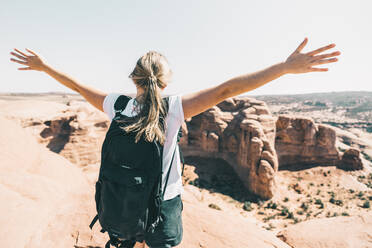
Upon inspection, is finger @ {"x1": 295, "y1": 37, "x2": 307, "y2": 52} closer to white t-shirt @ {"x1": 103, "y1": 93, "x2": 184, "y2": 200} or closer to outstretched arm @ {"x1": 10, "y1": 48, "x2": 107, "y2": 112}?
white t-shirt @ {"x1": 103, "y1": 93, "x2": 184, "y2": 200}

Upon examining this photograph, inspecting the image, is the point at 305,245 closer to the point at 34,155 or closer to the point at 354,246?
the point at 354,246

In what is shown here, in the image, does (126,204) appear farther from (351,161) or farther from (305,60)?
(351,161)

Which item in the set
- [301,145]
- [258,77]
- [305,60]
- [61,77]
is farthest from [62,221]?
[301,145]

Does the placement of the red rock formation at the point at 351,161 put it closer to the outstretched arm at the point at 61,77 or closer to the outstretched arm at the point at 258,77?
the outstretched arm at the point at 258,77

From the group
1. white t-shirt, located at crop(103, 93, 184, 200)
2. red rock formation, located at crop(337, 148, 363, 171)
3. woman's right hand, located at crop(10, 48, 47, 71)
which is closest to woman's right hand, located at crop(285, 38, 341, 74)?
white t-shirt, located at crop(103, 93, 184, 200)

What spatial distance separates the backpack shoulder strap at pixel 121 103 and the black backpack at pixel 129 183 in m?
0.16

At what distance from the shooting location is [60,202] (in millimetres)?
4031

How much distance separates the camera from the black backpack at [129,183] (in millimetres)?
1530

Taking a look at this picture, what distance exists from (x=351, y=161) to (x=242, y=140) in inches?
561

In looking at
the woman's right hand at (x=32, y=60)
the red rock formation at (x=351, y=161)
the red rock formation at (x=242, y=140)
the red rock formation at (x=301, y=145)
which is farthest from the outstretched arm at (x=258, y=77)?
the red rock formation at (x=351, y=161)

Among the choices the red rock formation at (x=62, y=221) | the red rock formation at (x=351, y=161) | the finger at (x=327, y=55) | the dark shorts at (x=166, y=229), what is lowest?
the red rock formation at (x=351, y=161)

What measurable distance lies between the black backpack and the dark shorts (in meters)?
0.15

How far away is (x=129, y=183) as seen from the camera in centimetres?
151

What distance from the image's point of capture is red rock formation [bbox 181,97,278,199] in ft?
54.4
